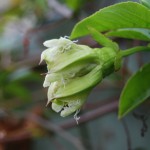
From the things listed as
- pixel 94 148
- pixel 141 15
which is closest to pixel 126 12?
pixel 141 15

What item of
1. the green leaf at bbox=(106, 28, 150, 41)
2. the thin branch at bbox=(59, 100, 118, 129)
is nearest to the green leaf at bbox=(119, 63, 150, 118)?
the green leaf at bbox=(106, 28, 150, 41)

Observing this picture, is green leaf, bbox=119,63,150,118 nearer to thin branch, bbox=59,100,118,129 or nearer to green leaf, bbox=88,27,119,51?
green leaf, bbox=88,27,119,51

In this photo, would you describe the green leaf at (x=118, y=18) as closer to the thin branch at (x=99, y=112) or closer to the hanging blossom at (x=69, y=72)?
the hanging blossom at (x=69, y=72)

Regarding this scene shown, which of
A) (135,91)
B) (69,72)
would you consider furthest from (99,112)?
(69,72)

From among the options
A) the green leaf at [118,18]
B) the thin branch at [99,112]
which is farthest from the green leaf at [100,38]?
the thin branch at [99,112]

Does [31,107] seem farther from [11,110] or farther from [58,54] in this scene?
[58,54]

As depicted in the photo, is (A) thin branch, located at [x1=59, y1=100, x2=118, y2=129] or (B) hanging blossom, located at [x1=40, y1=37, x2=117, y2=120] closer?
(B) hanging blossom, located at [x1=40, y1=37, x2=117, y2=120]
